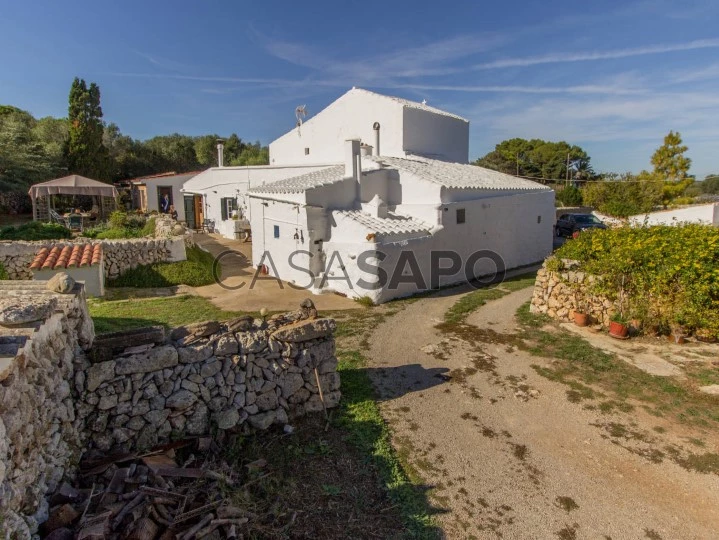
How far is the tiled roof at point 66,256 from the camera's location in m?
13.6

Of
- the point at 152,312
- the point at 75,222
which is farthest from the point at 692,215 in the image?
the point at 75,222

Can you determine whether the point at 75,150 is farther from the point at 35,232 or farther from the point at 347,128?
the point at 347,128

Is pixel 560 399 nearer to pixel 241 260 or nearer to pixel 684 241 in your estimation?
pixel 684 241

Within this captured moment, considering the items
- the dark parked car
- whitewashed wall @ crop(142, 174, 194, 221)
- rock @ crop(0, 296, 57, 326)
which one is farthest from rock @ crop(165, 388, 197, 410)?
the dark parked car

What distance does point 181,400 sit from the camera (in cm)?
602

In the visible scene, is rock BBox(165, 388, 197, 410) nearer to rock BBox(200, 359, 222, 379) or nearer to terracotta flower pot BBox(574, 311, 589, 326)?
rock BBox(200, 359, 222, 379)

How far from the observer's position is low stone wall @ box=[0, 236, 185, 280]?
15031mm

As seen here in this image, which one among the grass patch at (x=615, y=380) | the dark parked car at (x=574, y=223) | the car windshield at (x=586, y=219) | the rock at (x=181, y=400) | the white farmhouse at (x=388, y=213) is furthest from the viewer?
the car windshield at (x=586, y=219)

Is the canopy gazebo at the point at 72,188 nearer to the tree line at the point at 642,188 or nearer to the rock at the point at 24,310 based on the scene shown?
the rock at the point at 24,310

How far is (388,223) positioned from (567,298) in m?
6.45

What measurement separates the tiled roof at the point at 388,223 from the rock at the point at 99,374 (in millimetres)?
9655

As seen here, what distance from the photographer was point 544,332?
11320 mm

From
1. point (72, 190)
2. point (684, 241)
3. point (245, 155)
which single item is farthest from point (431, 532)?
point (245, 155)

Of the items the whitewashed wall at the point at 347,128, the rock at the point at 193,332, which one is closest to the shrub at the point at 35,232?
the whitewashed wall at the point at 347,128
